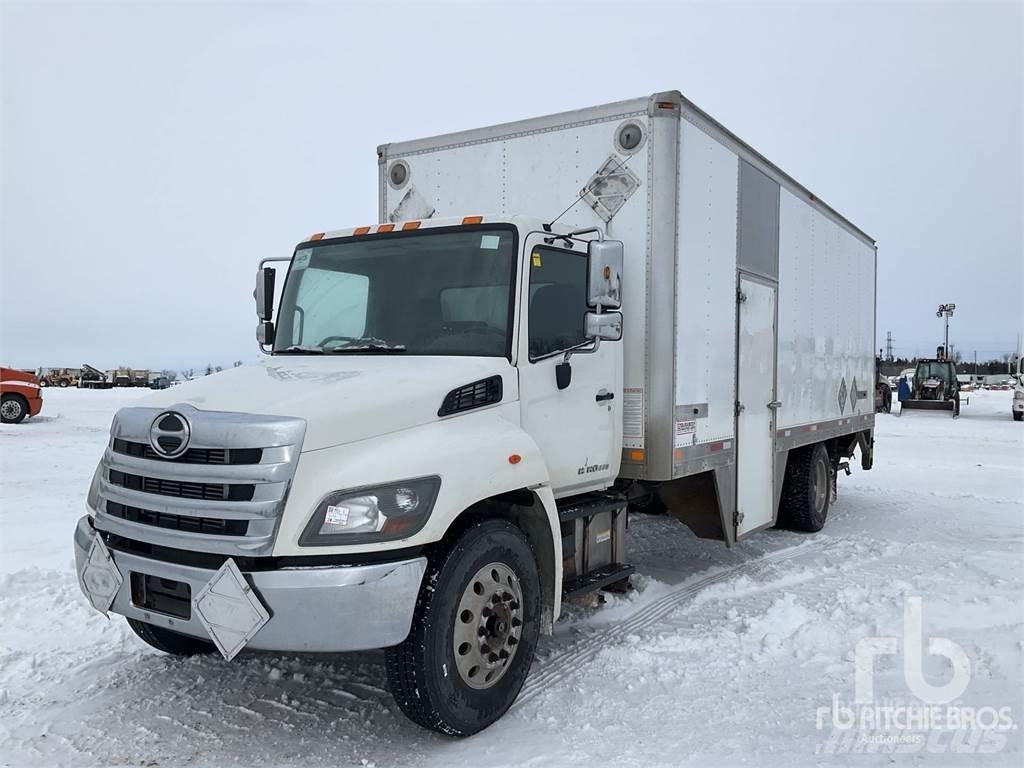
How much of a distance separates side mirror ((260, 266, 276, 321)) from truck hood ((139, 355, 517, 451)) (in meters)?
1.12

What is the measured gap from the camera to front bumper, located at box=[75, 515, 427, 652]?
11.6 feet

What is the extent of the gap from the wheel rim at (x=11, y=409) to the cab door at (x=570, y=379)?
19.8 metres

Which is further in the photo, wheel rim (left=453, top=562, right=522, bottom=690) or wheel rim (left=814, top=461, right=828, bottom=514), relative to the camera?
wheel rim (left=814, top=461, right=828, bottom=514)

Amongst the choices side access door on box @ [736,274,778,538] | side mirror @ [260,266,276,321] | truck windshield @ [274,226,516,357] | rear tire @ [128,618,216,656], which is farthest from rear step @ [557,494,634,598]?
side mirror @ [260,266,276,321]

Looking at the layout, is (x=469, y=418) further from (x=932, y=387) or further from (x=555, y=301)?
(x=932, y=387)

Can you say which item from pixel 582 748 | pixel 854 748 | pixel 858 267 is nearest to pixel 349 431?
pixel 582 748

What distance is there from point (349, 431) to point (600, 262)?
1.75 m

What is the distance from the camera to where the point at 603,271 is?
460 centimetres

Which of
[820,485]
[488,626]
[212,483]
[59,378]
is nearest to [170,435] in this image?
[212,483]

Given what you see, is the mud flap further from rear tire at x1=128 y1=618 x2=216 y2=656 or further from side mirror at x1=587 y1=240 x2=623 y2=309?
side mirror at x1=587 y1=240 x2=623 y2=309

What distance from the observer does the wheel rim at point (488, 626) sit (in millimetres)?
4078

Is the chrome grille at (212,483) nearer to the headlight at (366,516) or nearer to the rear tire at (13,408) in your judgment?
the headlight at (366,516)

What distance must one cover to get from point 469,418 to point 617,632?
90.8 inches

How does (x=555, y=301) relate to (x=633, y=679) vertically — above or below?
above
